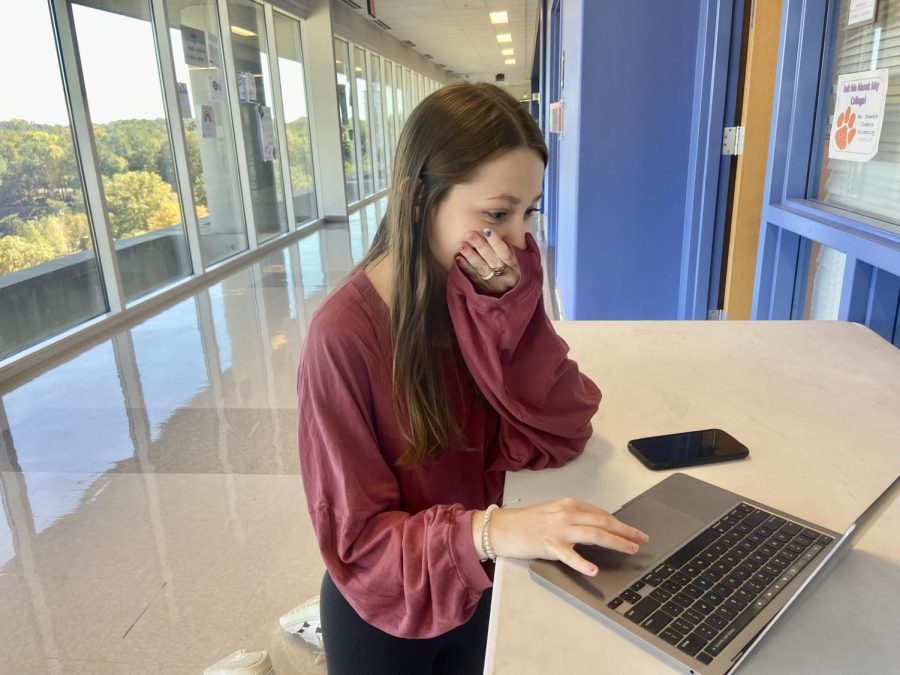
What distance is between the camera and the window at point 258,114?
20.7ft

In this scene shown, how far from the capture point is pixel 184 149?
516 cm

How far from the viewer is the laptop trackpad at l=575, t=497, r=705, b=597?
0.65m

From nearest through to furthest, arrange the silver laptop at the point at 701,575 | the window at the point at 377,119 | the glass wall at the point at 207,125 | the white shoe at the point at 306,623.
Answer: the silver laptop at the point at 701,575 < the white shoe at the point at 306,623 < the glass wall at the point at 207,125 < the window at the point at 377,119

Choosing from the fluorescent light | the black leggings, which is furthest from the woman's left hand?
the fluorescent light

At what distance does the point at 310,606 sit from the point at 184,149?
14.8ft

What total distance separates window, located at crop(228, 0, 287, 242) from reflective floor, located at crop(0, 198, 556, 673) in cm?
326

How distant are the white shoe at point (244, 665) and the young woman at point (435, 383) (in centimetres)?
56

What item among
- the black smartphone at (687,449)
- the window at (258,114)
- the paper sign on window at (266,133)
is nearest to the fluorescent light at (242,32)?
the window at (258,114)

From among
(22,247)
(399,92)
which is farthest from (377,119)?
(22,247)

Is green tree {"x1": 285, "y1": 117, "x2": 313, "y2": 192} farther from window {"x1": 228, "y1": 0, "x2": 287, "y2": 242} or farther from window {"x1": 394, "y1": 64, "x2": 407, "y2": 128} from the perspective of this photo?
window {"x1": 394, "y1": 64, "x2": 407, "y2": 128}

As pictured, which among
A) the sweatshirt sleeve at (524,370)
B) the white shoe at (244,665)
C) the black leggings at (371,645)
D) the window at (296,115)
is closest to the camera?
the sweatshirt sleeve at (524,370)

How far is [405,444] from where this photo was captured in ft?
2.96

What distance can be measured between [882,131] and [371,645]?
1395 mm

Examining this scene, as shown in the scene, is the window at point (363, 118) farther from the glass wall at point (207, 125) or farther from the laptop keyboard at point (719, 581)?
the laptop keyboard at point (719, 581)
